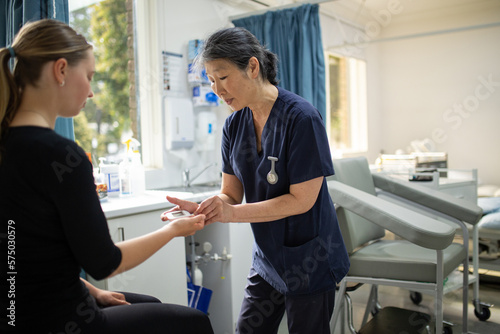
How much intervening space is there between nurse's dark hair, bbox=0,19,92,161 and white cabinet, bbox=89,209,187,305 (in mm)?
958

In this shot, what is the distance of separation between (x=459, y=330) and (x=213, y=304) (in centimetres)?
129

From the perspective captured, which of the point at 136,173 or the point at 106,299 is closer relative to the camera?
the point at 106,299

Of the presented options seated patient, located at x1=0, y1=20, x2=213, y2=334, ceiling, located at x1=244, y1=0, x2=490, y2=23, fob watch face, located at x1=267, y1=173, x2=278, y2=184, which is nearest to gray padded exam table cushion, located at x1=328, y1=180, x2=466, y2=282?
fob watch face, located at x1=267, y1=173, x2=278, y2=184

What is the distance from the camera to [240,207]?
1.29m

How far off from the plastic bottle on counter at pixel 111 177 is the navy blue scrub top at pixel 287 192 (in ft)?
3.32

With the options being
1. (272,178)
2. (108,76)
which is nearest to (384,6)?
(108,76)

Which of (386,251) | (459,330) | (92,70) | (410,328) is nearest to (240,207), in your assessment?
(92,70)

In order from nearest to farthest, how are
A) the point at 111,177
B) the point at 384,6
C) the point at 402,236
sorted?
1. the point at 402,236
2. the point at 111,177
3. the point at 384,6

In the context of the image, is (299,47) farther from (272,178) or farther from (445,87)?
(445,87)

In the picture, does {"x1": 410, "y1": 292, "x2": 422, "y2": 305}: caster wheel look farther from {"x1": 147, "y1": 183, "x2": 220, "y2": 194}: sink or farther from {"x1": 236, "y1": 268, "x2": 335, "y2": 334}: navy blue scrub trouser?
{"x1": 236, "y1": 268, "x2": 335, "y2": 334}: navy blue scrub trouser

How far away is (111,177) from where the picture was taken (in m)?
2.21

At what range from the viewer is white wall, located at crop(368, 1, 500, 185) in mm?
5012

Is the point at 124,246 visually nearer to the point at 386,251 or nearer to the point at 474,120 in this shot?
the point at 386,251

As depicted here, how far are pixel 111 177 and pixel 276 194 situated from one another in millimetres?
1147
